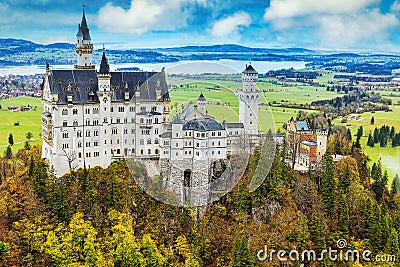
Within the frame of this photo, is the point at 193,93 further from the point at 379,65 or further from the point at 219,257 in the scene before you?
the point at 379,65

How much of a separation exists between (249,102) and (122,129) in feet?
36.4

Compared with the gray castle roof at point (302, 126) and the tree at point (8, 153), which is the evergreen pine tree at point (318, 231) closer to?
the gray castle roof at point (302, 126)

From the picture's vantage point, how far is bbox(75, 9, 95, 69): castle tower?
3462cm

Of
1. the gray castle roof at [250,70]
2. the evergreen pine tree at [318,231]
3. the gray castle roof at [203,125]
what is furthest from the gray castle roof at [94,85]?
the evergreen pine tree at [318,231]

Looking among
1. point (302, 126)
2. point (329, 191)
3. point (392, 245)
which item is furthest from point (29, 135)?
point (392, 245)

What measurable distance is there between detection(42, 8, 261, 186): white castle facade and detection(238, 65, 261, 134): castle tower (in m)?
2.14

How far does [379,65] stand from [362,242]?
123ft

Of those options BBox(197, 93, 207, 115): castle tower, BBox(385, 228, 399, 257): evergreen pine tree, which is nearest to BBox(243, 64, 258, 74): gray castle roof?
BBox(197, 93, 207, 115): castle tower

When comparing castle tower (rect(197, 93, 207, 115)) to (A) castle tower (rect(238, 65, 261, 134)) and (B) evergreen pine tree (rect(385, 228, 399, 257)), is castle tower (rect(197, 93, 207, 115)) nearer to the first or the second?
(A) castle tower (rect(238, 65, 261, 134))

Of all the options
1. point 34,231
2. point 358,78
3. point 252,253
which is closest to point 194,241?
point 252,253

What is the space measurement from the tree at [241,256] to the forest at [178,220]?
0.18 ft

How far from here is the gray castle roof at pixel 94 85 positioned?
30688mm

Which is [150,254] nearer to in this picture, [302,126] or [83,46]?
[302,126]

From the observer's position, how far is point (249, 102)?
75.9 ft
